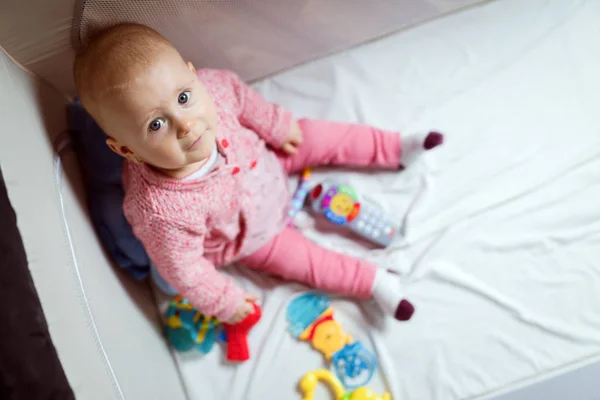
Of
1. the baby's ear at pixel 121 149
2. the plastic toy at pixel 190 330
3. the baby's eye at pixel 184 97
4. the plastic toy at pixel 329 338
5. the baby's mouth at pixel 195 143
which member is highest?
the baby's eye at pixel 184 97

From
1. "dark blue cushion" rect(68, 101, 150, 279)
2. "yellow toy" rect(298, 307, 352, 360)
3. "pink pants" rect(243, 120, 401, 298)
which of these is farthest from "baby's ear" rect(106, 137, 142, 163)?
"yellow toy" rect(298, 307, 352, 360)

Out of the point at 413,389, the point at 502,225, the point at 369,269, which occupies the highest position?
the point at 502,225

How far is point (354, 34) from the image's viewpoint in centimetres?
100

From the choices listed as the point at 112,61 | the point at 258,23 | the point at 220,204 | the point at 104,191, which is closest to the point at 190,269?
the point at 220,204

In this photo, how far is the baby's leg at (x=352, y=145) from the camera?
36.5 inches

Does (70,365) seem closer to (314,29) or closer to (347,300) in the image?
(347,300)

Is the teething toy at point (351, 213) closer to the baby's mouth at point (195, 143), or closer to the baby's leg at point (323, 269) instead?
the baby's leg at point (323, 269)

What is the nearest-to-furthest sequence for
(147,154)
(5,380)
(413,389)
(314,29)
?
(5,380)
(147,154)
(413,389)
(314,29)

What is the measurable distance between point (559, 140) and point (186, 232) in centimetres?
66

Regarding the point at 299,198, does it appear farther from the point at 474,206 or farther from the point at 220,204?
the point at 474,206

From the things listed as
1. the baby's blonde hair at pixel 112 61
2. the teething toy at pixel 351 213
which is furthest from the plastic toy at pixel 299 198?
the baby's blonde hair at pixel 112 61

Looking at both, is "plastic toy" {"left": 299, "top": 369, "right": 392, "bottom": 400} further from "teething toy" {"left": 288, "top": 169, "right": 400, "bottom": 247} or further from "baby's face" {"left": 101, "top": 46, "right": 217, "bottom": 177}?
"baby's face" {"left": 101, "top": 46, "right": 217, "bottom": 177}

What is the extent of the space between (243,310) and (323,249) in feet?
0.55

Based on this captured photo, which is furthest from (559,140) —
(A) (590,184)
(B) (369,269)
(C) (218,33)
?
(C) (218,33)
